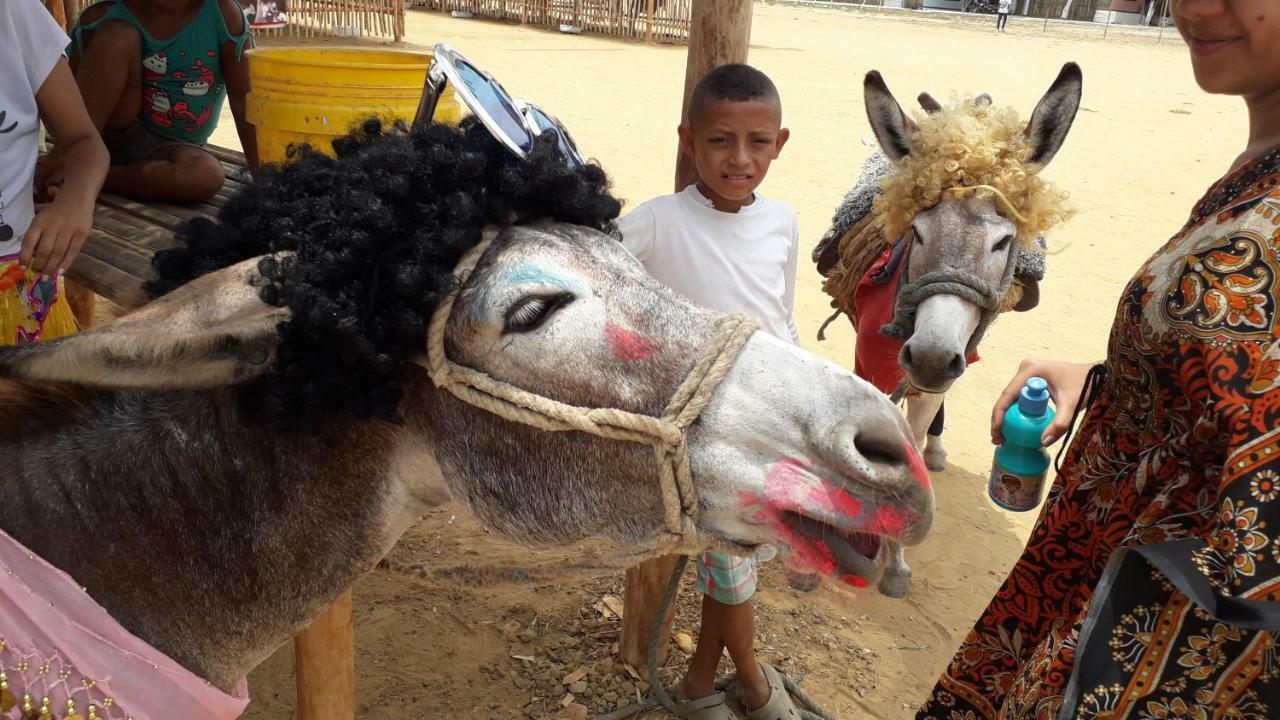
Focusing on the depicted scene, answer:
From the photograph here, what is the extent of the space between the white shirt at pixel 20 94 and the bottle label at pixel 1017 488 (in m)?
2.69

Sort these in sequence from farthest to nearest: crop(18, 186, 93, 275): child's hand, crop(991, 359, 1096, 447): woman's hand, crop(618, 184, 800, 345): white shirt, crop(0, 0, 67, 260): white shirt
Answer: crop(618, 184, 800, 345): white shirt, crop(18, 186, 93, 275): child's hand, crop(0, 0, 67, 260): white shirt, crop(991, 359, 1096, 447): woman's hand

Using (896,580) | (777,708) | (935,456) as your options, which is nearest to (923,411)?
(896,580)

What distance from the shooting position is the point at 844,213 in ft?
16.8

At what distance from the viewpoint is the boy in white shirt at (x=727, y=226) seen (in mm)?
2748

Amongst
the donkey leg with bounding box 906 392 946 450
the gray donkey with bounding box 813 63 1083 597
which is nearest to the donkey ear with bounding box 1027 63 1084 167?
the gray donkey with bounding box 813 63 1083 597

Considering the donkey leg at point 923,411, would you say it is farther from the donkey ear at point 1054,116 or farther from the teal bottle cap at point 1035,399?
the teal bottle cap at point 1035,399

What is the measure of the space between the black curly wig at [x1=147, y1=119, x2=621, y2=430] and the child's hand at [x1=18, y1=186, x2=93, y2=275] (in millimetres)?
868

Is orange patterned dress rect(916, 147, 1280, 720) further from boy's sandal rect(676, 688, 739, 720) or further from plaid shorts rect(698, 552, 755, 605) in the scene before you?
boy's sandal rect(676, 688, 739, 720)

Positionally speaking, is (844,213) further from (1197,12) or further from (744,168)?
(1197,12)

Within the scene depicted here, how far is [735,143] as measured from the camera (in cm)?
275

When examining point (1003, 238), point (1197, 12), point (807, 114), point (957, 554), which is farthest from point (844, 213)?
point (807, 114)

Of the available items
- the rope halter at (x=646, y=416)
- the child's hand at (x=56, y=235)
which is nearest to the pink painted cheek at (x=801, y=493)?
the rope halter at (x=646, y=416)

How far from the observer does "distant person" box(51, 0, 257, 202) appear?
11.1 ft

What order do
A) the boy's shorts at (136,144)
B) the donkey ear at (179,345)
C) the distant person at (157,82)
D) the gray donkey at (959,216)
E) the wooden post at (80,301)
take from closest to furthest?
the donkey ear at (179,345) → the distant person at (157,82) → the gray donkey at (959,216) → the boy's shorts at (136,144) → the wooden post at (80,301)
